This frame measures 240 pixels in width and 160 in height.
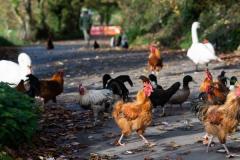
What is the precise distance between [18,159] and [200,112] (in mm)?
2744

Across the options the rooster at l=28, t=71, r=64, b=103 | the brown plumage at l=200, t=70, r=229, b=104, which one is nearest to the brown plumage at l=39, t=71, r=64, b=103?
the rooster at l=28, t=71, r=64, b=103

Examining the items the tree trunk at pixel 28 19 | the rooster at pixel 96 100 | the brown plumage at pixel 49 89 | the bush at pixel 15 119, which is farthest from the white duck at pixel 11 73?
the tree trunk at pixel 28 19

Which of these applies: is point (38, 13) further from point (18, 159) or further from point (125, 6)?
point (18, 159)

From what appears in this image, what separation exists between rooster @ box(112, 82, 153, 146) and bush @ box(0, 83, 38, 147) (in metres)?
1.35

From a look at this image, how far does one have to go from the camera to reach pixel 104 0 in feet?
231

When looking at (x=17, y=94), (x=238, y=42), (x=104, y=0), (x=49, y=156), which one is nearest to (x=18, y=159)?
(x=49, y=156)

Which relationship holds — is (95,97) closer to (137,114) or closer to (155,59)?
(137,114)

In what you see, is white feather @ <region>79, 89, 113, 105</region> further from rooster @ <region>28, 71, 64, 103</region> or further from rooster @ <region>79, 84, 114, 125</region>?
rooster @ <region>28, 71, 64, 103</region>

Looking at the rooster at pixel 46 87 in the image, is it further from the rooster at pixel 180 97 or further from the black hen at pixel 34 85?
the rooster at pixel 180 97

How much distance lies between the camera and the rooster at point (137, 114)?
30.7 feet

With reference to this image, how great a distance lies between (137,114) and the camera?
936 centimetres

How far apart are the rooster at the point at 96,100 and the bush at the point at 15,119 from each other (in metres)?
1.83

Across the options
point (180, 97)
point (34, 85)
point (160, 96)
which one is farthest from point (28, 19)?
point (160, 96)

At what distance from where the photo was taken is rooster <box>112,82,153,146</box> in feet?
30.7
